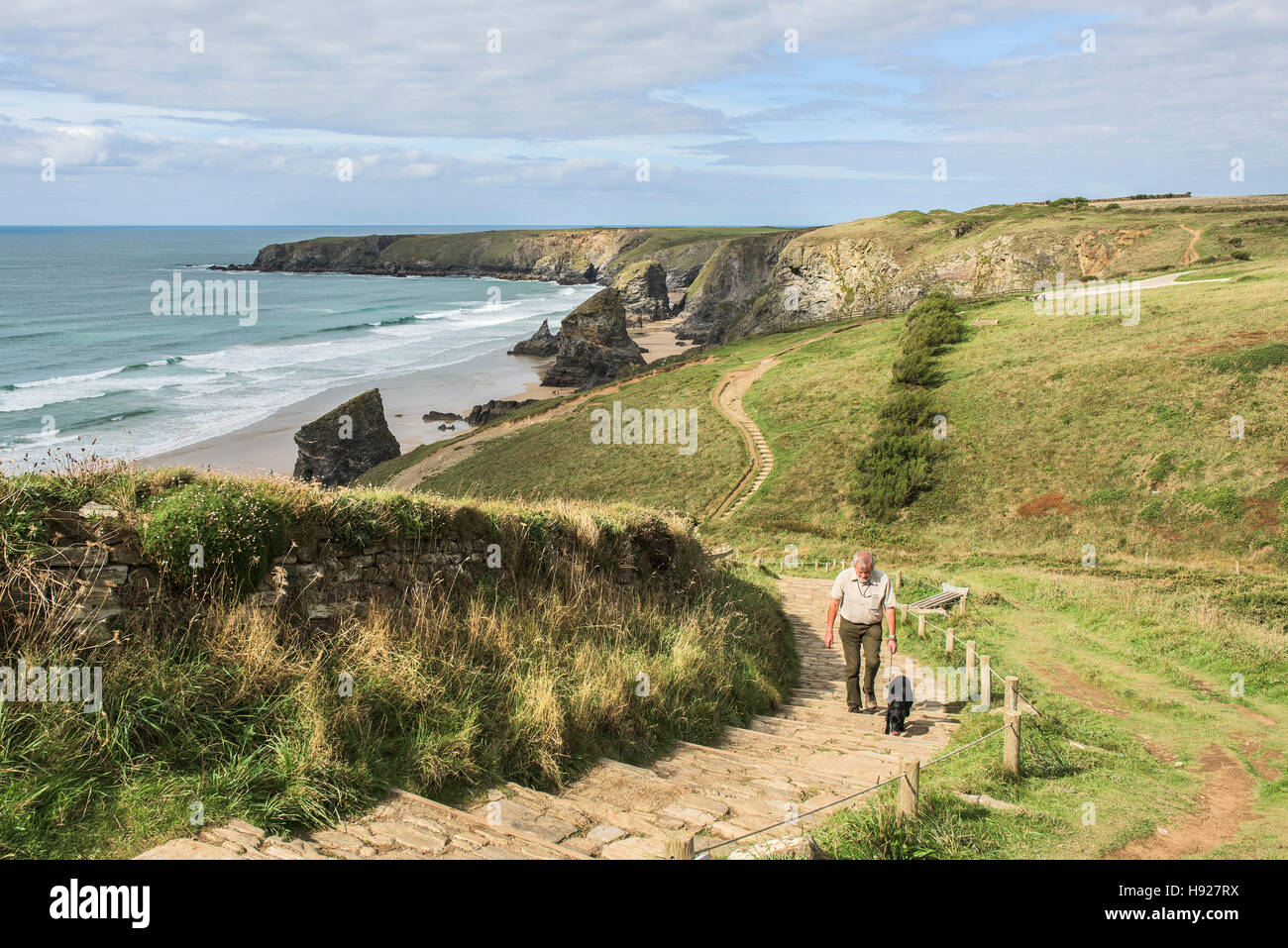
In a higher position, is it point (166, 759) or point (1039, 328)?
point (1039, 328)

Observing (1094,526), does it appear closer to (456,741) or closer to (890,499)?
(890,499)

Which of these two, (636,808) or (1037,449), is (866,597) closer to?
(636,808)

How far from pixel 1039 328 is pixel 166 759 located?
44.0 metres

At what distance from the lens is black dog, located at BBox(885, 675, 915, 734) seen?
30.8 ft

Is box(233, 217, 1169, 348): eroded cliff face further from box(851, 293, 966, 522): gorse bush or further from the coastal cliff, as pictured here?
box(851, 293, 966, 522): gorse bush

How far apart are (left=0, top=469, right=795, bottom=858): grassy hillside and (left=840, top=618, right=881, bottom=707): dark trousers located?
3.92 ft

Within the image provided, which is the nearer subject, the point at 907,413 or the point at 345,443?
the point at 907,413

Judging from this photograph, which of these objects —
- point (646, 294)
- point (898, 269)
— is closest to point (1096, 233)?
point (898, 269)

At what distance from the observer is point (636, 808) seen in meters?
6.33

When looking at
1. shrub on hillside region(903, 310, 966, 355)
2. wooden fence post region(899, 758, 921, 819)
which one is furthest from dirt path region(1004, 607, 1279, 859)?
shrub on hillside region(903, 310, 966, 355)

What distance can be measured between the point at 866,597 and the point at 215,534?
23.3 ft

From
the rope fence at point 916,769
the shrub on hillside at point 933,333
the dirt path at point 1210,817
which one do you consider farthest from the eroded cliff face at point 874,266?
the dirt path at point 1210,817

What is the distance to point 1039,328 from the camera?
42094 millimetres
